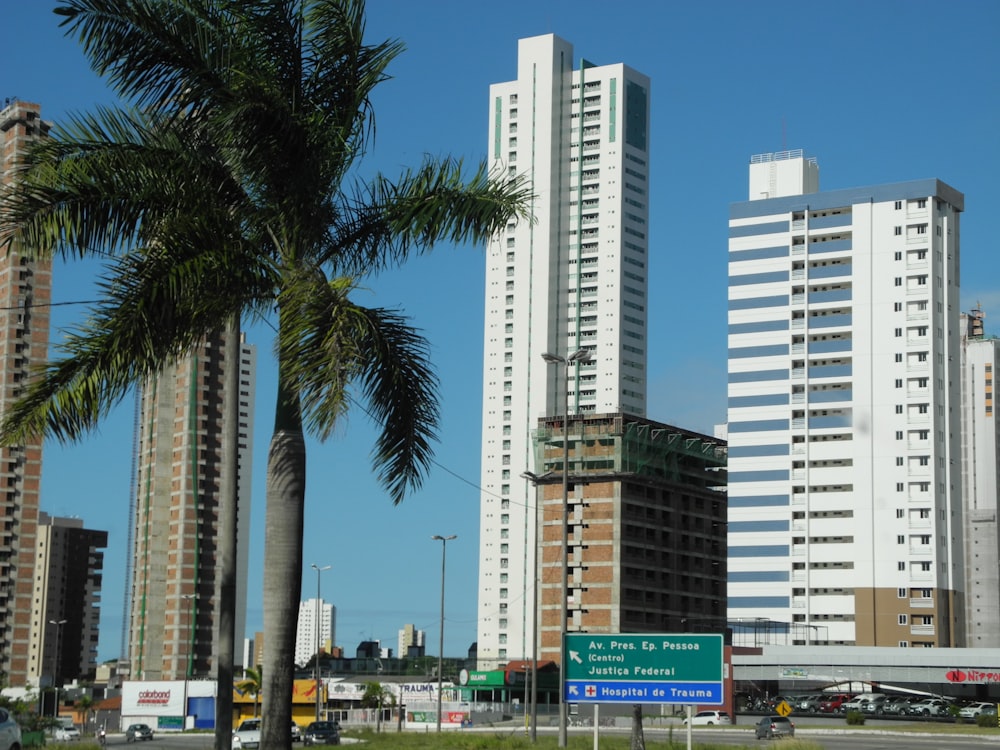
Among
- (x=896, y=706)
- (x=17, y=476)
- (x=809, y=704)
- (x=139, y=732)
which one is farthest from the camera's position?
(x=17, y=476)

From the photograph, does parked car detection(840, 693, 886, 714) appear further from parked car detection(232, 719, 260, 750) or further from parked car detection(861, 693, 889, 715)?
parked car detection(232, 719, 260, 750)

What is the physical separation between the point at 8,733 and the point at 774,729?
44.7 meters

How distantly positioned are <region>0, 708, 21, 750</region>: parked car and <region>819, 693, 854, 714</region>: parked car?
3606 inches

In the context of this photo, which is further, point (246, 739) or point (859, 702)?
point (859, 702)

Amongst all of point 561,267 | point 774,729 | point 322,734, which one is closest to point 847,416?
point 561,267

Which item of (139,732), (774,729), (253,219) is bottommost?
(139,732)

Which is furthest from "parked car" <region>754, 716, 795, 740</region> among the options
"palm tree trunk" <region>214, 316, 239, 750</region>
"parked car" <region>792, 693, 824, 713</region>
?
"palm tree trunk" <region>214, 316, 239, 750</region>

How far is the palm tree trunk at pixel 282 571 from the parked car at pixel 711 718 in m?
80.0

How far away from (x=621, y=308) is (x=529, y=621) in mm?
46985

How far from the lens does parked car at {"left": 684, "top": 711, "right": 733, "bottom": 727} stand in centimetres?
9468

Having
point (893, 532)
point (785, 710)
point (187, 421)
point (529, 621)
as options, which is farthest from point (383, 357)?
point (529, 621)

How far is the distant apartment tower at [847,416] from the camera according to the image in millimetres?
133625

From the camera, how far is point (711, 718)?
95.4 metres

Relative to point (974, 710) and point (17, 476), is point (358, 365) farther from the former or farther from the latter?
point (17, 476)
